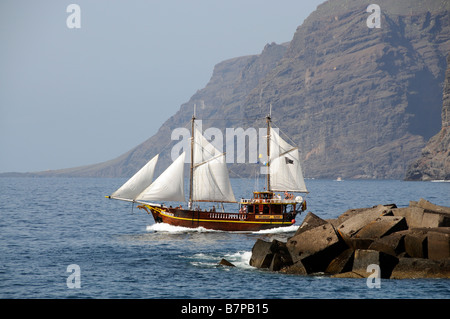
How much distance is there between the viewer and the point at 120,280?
33.5 m

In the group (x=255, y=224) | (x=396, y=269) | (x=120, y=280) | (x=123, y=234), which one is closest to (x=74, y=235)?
(x=123, y=234)

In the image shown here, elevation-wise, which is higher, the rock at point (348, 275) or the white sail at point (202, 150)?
the white sail at point (202, 150)

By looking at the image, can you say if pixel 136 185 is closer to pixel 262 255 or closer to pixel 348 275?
pixel 262 255

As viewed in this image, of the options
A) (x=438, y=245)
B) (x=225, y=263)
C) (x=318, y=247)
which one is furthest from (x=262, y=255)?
(x=438, y=245)

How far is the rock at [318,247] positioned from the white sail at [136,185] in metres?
27.7

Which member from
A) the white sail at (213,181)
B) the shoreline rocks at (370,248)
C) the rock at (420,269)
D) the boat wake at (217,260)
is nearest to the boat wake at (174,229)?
the white sail at (213,181)

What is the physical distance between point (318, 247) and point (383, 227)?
13.5 feet

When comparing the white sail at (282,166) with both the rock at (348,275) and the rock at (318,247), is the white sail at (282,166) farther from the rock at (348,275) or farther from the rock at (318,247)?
the rock at (348,275)

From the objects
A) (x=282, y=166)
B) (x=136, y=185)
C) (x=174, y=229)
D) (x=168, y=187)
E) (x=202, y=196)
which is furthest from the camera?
(x=282, y=166)

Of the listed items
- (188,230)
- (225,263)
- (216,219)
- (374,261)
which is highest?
(216,219)

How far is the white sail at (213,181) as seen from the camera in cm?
6344

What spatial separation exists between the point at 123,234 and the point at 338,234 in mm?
28117

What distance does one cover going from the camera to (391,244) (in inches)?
1291
